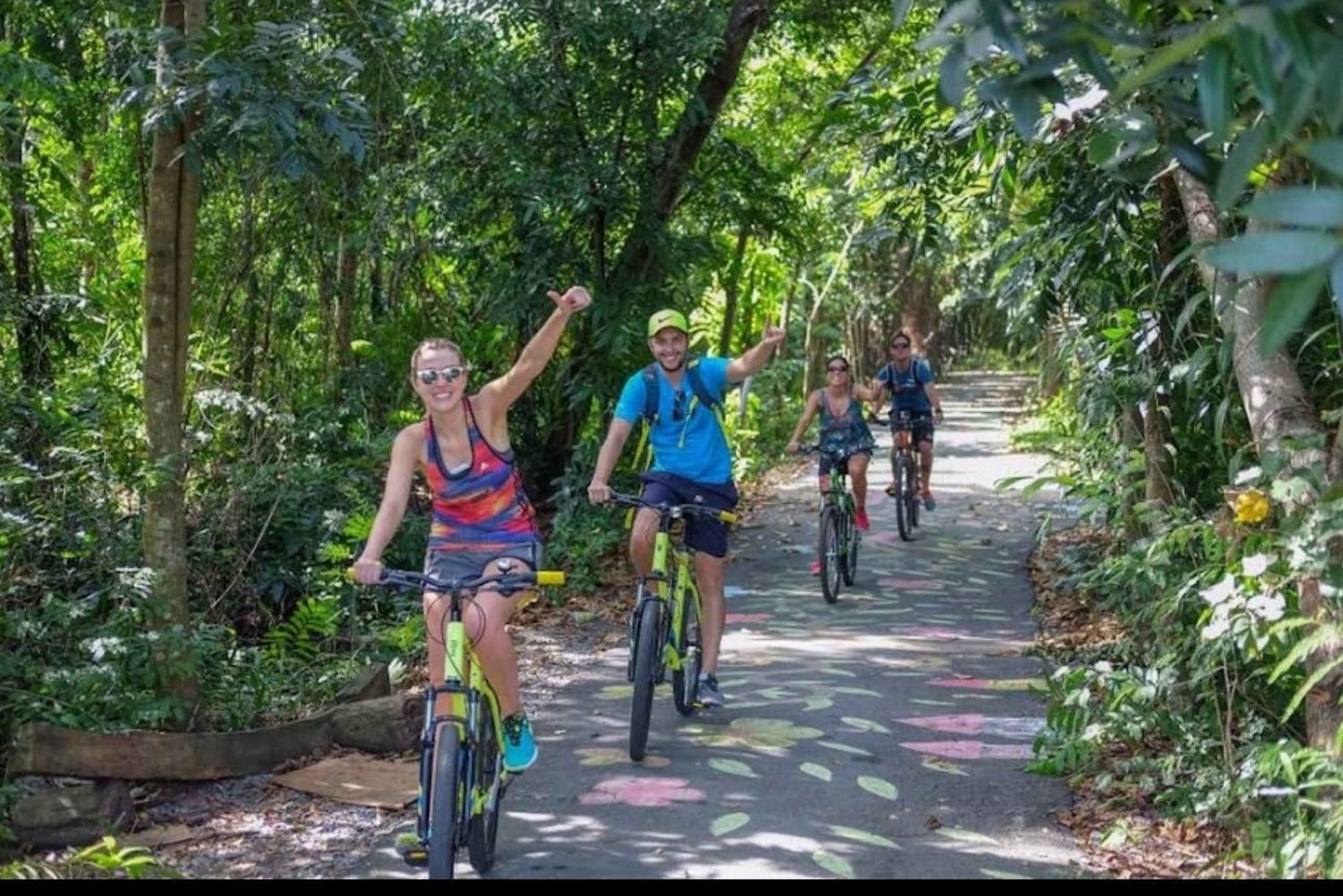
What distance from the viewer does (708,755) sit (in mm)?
7324

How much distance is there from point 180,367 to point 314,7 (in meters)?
1.94

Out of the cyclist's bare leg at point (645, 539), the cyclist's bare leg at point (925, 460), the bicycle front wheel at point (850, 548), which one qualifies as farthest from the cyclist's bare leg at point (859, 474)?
the cyclist's bare leg at point (645, 539)

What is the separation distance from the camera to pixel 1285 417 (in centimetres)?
598

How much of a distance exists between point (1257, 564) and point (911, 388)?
31.9 feet

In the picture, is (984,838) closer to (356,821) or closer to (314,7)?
(356,821)

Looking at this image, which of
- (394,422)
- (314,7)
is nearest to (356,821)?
(314,7)

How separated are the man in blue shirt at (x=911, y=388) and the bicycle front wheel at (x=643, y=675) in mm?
8048

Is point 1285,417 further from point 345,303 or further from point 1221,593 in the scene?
point 345,303

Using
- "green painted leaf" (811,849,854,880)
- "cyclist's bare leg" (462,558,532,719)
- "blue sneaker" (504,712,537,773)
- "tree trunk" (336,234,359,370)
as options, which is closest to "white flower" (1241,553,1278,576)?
"green painted leaf" (811,849,854,880)

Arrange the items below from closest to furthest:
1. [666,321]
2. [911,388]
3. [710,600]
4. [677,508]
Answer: [677,508], [666,321], [710,600], [911,388]

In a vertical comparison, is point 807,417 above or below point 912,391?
below

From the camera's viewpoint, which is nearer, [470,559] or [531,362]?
[470,559]

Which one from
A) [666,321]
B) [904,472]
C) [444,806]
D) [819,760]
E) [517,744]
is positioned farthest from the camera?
[904,472]

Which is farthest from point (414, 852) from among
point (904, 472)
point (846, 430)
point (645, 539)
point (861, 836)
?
point (904, 472)
